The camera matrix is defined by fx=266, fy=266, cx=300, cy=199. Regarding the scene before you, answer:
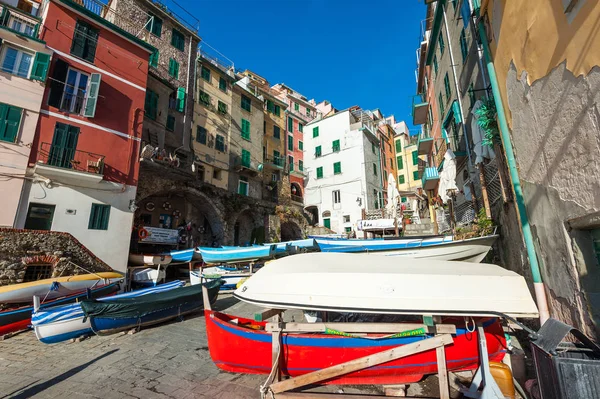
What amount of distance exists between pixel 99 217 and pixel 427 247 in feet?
49.6

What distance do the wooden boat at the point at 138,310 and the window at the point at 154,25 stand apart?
20742 mm

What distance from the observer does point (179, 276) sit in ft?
59.1

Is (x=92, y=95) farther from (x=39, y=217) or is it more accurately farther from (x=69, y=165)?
(x=39, y=217)

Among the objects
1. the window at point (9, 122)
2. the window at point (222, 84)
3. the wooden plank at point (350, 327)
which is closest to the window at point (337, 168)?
the window at point (222, 84)

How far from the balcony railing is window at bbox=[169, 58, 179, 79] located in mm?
11034

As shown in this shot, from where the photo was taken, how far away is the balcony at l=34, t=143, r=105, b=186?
39.2 ft

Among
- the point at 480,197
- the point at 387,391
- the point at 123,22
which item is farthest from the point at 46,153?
the point at 480,197

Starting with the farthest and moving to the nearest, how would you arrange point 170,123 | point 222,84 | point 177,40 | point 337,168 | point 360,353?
point 337,168 < point 222,84 < point 177,40 < point 170,123 < point 360,353

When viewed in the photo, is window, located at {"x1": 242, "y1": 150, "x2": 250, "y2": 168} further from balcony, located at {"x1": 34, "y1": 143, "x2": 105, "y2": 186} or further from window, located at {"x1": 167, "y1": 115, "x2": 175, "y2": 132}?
balcony, located at {"x1": 34, "y1": 143, "x2": 105, "y2": 186}

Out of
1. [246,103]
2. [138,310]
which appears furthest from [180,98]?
[138,310]

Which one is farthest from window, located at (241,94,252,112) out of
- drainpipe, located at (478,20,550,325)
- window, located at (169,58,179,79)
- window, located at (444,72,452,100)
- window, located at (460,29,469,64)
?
drainpipe, located at (478,20,550,325)

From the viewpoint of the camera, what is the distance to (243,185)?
1025 inches

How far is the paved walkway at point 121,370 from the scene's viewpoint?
4742 millimetres

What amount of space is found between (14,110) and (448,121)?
20.0m
